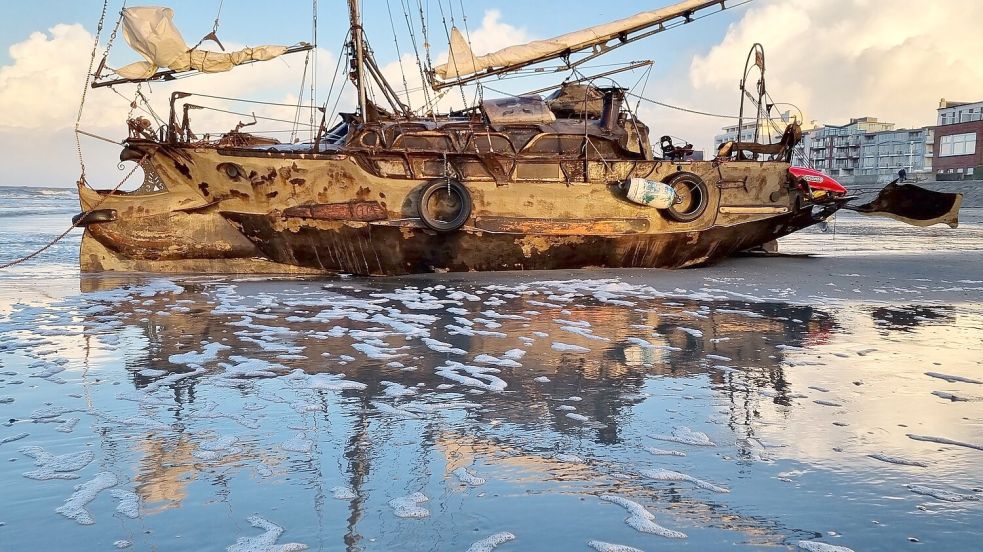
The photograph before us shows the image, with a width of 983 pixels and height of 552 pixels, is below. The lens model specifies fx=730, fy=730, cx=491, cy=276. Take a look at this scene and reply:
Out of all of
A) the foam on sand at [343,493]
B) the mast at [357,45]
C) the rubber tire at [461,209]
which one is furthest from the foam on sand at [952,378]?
the mast at [357,45]

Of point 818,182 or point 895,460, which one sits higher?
point 818,182

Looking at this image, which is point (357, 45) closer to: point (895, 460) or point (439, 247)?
point (439, 247)

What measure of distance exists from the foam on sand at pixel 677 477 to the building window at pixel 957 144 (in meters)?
72.2

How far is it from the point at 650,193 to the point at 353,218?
4925 millimetres

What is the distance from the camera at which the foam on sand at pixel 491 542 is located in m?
2.63

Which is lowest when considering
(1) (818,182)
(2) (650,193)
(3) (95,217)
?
(3) (95,217)

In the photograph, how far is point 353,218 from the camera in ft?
38.7

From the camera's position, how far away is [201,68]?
12.8 metres

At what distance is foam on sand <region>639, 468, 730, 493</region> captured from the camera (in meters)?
3.17

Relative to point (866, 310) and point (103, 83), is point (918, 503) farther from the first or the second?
point (103, 83)

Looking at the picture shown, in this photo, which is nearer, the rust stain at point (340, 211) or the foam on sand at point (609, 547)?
the foam on sand at point (609, 547)

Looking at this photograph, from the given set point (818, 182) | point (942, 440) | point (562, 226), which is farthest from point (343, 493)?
point (818, 182)

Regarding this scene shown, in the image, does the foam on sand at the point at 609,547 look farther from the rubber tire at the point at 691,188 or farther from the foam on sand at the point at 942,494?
the rubber tire at the point at 691,188

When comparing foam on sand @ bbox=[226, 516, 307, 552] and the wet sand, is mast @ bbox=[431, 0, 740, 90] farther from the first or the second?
foam on sand @ bbox=[226, 516, 307, 552]
